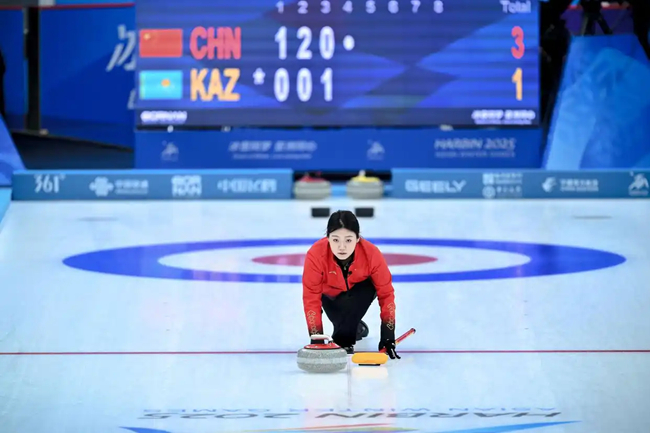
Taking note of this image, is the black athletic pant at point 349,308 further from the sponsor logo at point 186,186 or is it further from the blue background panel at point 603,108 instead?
the blue background panel at point 603,108

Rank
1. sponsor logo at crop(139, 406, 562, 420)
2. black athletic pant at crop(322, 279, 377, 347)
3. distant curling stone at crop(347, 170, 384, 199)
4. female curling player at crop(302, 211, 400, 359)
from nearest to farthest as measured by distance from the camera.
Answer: sponsor logo at crop(139, 406, 562, 420), female curling player at crop(302, 211, 400, 359), black athletic pant at crop(322, 279, 377, 347), distant curling stone at crop(347, 170, 384, 199)

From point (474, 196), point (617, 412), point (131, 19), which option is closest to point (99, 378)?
point (617, 412)

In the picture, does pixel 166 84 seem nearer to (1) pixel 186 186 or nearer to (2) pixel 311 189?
(1) pixel 186 186

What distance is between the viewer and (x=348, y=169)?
1683cm

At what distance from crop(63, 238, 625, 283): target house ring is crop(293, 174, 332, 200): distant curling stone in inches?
208

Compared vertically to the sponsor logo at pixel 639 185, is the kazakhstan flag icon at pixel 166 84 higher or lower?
higher

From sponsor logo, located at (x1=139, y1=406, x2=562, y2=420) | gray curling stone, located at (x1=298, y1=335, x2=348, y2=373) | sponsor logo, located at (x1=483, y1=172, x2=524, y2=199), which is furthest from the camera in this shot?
sponsor logo, located at (x1=483, y1=172, x2=524, y2=199)

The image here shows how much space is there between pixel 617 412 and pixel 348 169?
13.2m

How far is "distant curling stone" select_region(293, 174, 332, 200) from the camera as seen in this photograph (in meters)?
15.6

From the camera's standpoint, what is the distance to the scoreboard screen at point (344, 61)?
16.3 meters

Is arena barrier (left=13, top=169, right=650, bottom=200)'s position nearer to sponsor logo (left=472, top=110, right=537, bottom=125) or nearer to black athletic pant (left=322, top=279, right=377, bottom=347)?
sponsor logo (left=472, top=110, right=537, bottom=125)

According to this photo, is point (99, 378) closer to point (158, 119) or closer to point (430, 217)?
point (430, 217)

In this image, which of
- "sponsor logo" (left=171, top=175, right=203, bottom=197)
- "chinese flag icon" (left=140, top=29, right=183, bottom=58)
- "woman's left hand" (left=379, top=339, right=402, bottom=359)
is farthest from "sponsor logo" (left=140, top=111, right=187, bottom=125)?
"woman's left hand" (left=379, top=339, right=402, bottom=359)

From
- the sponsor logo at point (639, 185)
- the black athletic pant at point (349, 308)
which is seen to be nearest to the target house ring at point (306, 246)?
the black athletic pant at point (349, 308)
